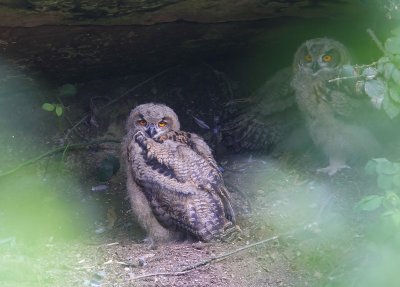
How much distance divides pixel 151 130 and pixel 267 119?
4.38 feet

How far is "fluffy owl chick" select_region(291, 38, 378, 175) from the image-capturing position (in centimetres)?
657

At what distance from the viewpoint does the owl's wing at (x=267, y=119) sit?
7.18 m

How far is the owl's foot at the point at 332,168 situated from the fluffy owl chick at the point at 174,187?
1.12 metres

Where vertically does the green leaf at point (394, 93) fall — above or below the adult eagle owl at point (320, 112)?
above

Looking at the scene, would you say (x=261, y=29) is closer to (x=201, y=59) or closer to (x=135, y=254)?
(x=201, y=59)

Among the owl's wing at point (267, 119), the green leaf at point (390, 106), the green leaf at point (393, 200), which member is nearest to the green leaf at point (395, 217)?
the green leaf at point (393, 200)

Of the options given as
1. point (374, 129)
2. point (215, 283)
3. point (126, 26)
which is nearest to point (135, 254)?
point (215, 283)

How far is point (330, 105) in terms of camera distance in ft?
21.8

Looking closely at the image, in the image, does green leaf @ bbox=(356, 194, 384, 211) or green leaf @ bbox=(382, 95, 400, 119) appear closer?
green leaf @ bbox=(356, 194, 384, 211)

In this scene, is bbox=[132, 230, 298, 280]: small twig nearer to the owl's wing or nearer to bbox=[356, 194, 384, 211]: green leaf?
bbox=[356, 194, 384, 211]: green leaf

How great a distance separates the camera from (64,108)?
25.2 ft

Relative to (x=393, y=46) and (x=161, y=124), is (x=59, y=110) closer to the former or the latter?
(x=161, y=124)

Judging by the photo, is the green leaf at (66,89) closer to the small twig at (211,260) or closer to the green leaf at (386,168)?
the small twig at (211,260)

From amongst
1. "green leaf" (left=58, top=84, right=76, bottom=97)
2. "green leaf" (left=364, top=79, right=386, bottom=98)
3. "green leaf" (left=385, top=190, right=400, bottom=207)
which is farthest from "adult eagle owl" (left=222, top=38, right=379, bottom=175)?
"green leaf" (left=385, top=190, right=400, bottom=207)
